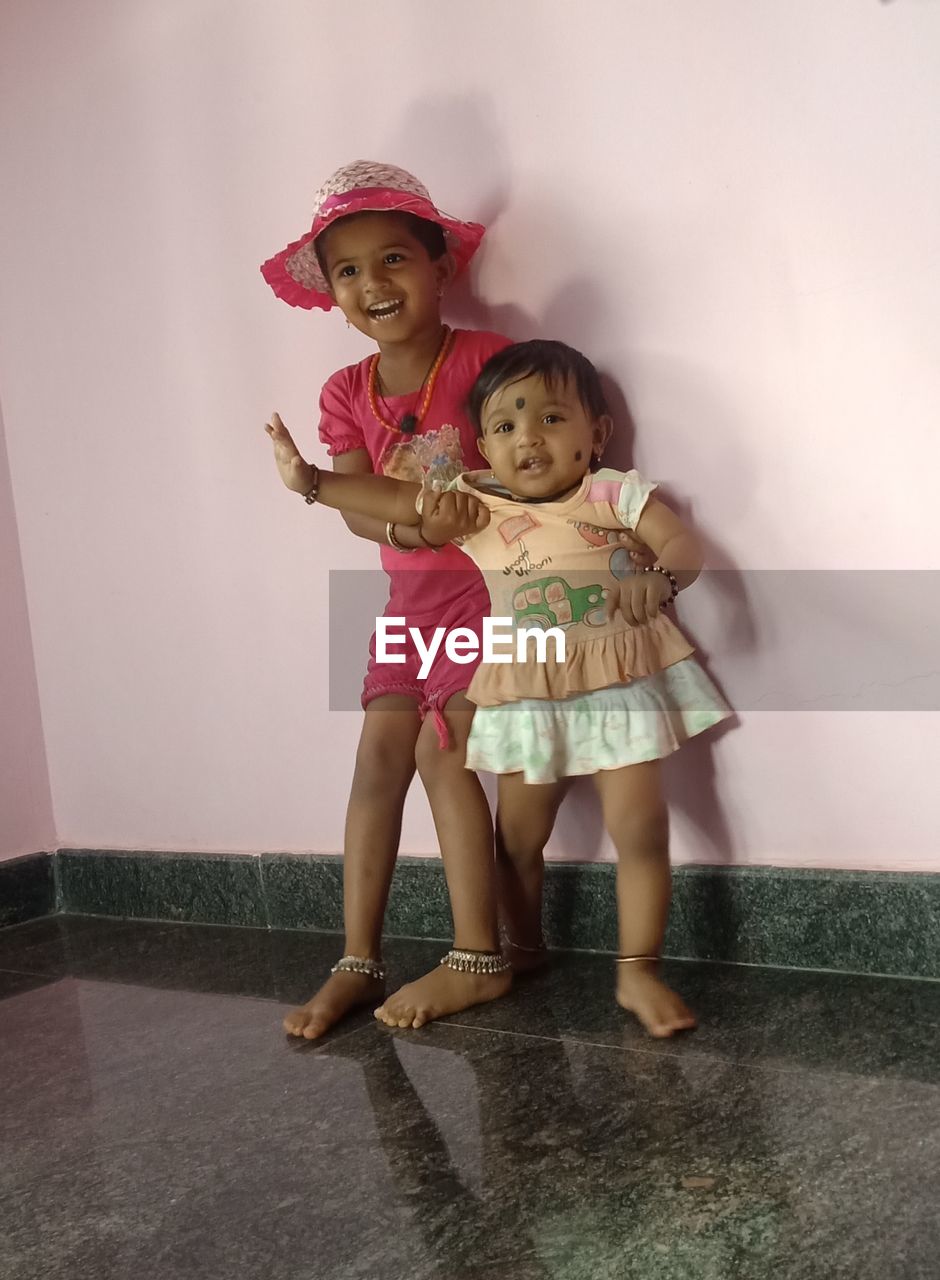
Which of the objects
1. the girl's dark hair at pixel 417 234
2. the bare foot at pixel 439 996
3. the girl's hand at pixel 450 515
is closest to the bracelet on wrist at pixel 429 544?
the girl's hand at pixel 450 515

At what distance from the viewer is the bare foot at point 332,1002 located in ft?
4.76

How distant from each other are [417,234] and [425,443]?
0.25 metres

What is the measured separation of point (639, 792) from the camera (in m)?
1.43

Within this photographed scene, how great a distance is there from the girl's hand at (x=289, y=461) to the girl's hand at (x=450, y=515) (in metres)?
0.14

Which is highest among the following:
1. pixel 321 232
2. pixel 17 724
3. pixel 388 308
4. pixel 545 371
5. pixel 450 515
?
pixel 321 232

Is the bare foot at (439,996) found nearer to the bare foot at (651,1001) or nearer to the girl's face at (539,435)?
the bare foot at (651,1001)

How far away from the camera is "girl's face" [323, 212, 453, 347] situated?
1.53m

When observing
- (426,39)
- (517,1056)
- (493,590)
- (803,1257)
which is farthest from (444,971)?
(426,39)

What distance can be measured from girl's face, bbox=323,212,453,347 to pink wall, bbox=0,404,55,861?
933mm

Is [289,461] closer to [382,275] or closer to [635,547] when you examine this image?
[382,275]

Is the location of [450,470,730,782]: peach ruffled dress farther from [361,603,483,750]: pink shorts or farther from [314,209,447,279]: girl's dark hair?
[314,209,447,279]: girl's dark hair

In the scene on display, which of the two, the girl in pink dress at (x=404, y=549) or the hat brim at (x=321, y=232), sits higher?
the hat brim at (x=321, y=232)

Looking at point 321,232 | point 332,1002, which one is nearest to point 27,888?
point 332,1002

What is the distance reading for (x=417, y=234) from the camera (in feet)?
5.08
